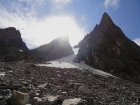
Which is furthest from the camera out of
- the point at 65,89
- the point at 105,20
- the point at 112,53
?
the point at 105,20

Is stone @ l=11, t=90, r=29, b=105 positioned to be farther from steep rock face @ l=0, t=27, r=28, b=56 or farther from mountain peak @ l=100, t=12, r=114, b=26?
steep rock face @ l=0, t=27, r=28, b=56

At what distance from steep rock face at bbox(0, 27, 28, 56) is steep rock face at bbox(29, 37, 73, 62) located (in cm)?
3224

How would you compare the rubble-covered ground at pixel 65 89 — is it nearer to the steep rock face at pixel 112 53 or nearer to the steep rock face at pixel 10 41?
the steep rock face at pixel 112 53

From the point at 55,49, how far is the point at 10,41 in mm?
43452

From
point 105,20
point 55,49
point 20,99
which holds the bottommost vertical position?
point 20,99

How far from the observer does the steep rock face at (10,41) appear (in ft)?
280

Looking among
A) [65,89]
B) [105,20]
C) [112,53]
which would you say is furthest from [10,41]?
[65,89]

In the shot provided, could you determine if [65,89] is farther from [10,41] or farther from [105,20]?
[10,41]

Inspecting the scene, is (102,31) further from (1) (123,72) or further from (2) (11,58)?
(2) (11,58)

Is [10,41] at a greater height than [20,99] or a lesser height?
greater

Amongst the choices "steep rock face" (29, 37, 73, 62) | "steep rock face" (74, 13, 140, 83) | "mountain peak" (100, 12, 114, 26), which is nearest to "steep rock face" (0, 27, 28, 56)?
"steep rock face" (29, 37, 73, 62)

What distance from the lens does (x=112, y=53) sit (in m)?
A: 41.3

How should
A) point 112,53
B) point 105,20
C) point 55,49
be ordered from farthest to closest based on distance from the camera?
point 55,49 → point 105,20 → point 112,53

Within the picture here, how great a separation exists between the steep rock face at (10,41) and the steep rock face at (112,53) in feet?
167
